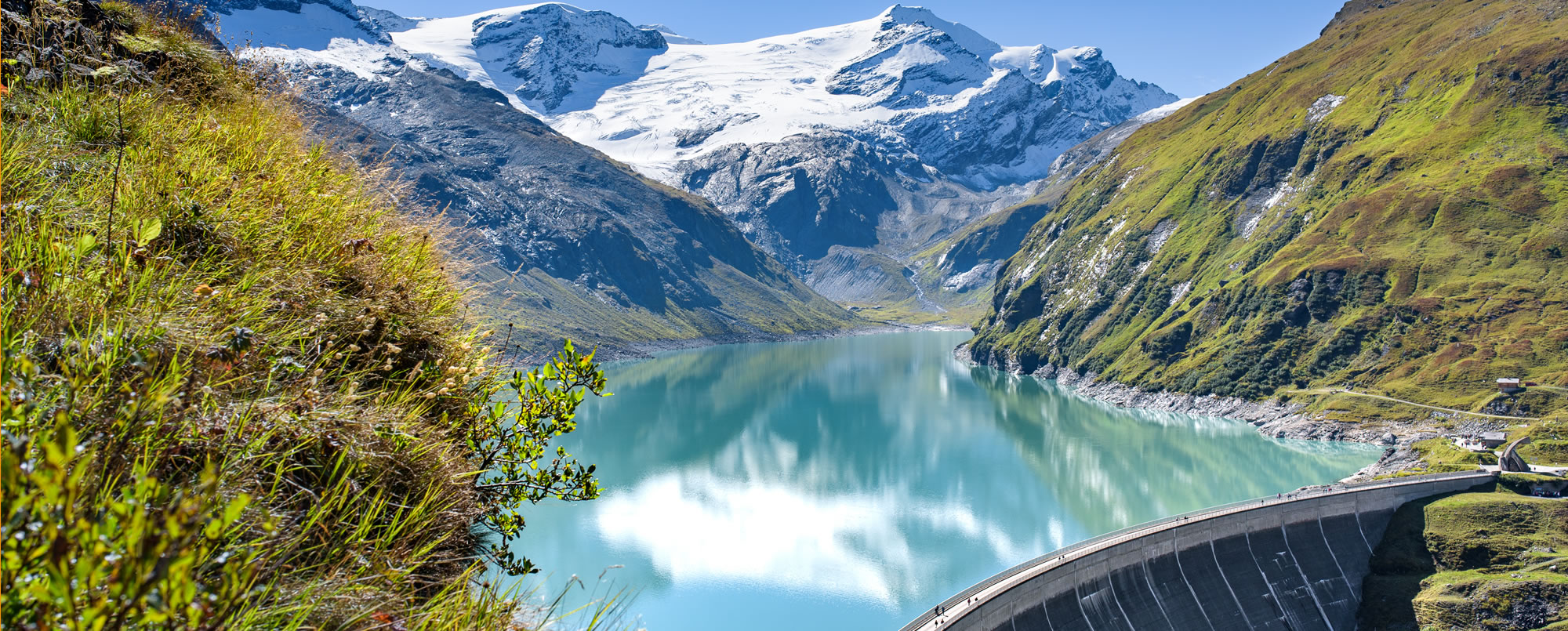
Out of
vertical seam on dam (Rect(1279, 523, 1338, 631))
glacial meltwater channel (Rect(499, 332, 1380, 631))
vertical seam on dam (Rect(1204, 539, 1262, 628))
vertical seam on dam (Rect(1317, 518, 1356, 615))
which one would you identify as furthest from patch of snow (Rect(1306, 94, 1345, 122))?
vertical seam on dam (Rect(1204, 539, 1262, 628))

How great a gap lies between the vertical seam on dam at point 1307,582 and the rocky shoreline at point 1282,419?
21386 millimetres

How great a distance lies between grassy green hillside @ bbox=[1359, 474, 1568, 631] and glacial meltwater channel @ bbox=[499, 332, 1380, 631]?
19606 mm

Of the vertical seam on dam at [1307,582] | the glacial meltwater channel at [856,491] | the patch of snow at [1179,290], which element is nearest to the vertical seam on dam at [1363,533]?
the vertical seam on dam at [1307,582]

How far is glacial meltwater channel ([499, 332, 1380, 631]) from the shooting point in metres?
54.0

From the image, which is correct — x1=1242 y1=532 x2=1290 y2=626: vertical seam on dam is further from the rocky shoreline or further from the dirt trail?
the dirt trail

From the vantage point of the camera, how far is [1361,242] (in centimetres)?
12475

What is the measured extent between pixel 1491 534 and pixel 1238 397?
6579 centimetres

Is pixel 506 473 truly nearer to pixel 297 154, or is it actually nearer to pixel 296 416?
pixel 296 416

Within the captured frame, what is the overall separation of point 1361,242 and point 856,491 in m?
100.0

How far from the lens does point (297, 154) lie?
7.17 m

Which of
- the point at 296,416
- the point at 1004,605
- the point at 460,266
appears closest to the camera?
Result: the point at 296,416

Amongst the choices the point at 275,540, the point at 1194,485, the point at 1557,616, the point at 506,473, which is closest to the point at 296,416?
the point at 275,540

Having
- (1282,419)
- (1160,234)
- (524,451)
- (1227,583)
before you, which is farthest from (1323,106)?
(524,451)

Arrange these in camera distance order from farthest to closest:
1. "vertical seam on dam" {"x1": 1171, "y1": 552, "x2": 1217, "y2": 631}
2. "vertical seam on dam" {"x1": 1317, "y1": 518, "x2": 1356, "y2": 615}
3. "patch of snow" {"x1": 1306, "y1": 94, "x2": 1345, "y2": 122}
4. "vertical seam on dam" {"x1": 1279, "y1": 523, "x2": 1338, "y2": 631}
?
1. "patch of snow" {"x1": 1306, "y1": 94, "x2": 1345, "y2": 122}
2. "vertical seam on dam" {"x1": 1317, "y1": 518, "x2": 1356, "y2": 615}
3. "vertical seam on dam" {"x1": 1279, "y1": 523, "x2": 1338, "y2": 631}
4. "vertical seam on dam" {"x1": 1171, "y1": 552, "x2": 1217, "y2": 631}
